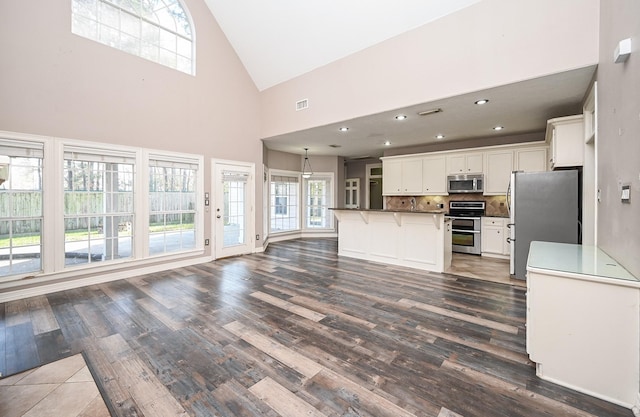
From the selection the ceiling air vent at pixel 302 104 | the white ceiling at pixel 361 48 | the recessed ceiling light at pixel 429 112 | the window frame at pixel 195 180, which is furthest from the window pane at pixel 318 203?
the recessed ceiling light at pixel 429 112

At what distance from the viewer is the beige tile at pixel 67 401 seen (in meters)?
1.66

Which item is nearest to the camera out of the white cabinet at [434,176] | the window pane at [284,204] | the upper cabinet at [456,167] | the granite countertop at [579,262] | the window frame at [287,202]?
the granite countertop at [579,262]

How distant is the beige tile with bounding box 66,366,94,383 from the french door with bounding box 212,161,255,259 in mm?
3698

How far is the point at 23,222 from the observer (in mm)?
3633

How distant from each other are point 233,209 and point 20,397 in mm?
4539

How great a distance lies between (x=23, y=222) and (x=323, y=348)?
4259 mm

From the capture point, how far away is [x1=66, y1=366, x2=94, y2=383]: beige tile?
195 cm

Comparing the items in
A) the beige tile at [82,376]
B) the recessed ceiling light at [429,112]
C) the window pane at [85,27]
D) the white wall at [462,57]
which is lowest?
the beige tile at [82,376]

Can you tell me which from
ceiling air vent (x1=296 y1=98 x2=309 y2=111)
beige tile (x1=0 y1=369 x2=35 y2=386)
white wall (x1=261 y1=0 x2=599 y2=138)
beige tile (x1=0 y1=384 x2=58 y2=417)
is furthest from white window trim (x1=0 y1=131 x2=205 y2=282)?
white wall (x1=261 y1=0 x2=599 y2=138)

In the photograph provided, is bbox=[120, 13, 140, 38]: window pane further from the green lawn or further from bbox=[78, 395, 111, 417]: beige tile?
bbox=[78, 395, 111, 417]: beige tile

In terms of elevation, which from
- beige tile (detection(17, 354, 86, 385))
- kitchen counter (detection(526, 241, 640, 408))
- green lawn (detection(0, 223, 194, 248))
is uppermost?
green lawn (detection(0, 223, 194, 248))

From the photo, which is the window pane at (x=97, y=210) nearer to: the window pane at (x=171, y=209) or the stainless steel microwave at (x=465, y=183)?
the window pane at (x=171, y=209)

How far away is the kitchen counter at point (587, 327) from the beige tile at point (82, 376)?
126 inches

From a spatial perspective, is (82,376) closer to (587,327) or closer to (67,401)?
(67,401)
